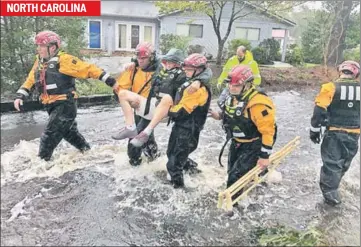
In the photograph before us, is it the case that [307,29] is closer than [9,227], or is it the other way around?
[9,227]

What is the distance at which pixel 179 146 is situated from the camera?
14.8ft

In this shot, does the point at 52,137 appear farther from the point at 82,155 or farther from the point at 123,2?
the point at 123,2

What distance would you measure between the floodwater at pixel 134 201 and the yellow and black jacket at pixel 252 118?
0.93m

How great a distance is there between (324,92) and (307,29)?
15.3m

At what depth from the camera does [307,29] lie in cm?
1823

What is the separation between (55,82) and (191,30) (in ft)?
44.5

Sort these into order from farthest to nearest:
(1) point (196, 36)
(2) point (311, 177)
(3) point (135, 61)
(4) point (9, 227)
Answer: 1. (1) point (196, 36)
2. (2) point (311, 177)
3. (3) point (135, 61)
4. (4) point (9, 227)

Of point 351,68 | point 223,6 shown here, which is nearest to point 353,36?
point 223,6

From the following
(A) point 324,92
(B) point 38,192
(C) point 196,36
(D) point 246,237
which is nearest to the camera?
(D) point 246,237

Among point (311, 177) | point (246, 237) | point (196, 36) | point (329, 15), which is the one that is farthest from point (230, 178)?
point (196, 36)

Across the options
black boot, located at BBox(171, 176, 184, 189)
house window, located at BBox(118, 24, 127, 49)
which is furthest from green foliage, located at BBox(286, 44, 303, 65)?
black boot, located at BBox(171, 176, 184, 189)

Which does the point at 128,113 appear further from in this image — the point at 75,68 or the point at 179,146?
the point at 75,68

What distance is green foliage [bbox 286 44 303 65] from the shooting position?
17.7 meters

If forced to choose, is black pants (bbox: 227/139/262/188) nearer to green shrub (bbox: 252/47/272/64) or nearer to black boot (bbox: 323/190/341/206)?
black boot (bbox: 323/190/341/206)
